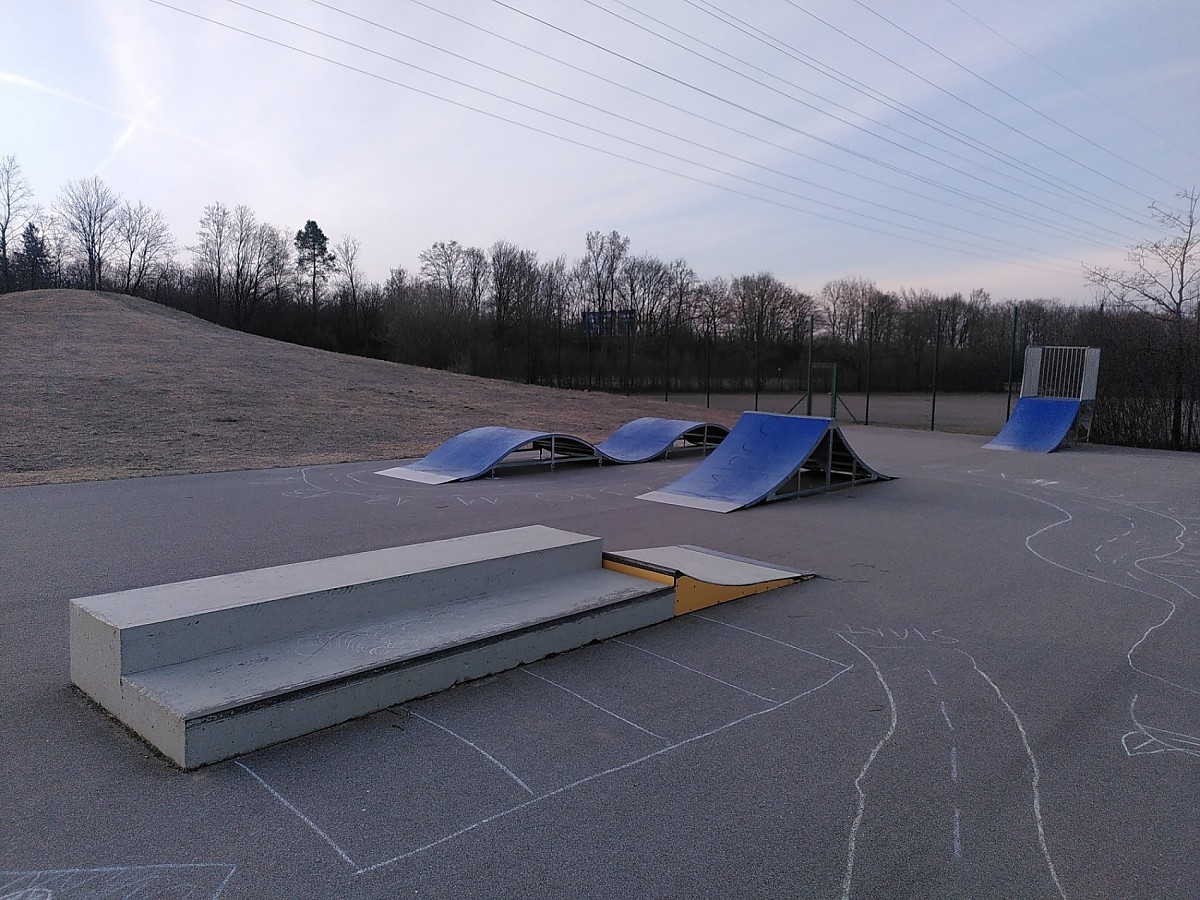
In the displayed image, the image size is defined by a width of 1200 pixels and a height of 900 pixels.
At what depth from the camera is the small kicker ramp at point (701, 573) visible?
17.6 ft

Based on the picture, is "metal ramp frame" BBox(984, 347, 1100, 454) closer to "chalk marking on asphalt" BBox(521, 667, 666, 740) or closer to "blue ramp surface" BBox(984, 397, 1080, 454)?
"blue ramp surface" BBox(984, 397, 1080, 454)

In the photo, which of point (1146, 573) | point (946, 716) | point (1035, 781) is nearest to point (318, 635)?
point (946, 716)

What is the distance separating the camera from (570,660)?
173 inches

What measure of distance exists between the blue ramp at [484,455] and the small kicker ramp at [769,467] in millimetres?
2692

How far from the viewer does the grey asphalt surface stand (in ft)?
8.20

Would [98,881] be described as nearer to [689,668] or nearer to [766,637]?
[689,668]

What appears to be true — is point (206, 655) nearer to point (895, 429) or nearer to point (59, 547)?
point (59, 547)

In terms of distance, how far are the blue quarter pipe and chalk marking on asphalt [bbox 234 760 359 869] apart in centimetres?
817

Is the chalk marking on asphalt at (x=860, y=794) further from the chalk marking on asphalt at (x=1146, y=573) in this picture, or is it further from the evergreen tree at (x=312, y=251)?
the evergreen tree at (x=312, y=251)

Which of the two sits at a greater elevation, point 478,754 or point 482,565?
point 482,565

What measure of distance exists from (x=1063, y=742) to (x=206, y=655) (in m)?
4.08

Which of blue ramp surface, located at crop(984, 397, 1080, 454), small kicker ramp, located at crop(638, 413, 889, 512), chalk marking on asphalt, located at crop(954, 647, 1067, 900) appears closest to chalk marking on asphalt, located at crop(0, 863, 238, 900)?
chalk marking on asphalt, located at crop(954, 647, 1067, 900)

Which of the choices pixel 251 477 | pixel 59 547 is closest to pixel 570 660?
pixel 59 547

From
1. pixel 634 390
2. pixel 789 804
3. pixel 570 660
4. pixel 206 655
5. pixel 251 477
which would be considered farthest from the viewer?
pixel 634 390
